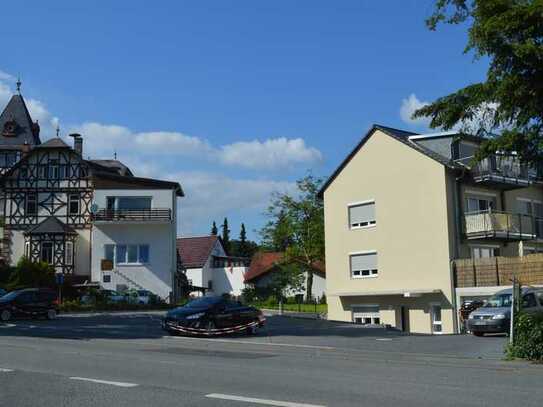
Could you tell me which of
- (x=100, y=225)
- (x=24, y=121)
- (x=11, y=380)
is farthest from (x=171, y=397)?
(x=24, y=121)

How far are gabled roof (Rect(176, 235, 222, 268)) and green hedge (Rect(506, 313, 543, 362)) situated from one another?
5784cm

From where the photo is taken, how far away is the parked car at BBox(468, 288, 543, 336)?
25203 millimetres

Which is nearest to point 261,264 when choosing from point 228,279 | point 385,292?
point 228,279

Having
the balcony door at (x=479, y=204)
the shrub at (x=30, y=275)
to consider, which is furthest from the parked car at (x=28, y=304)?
the balcony door at (x=479, y=204)

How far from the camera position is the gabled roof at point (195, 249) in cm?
7331

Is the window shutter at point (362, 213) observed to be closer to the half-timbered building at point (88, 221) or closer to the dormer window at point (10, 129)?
the half-timbered building at point (88, 221)

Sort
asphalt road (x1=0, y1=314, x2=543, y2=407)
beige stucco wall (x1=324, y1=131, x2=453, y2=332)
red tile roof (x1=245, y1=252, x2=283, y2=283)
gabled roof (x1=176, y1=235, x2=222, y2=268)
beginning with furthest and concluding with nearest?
red tile roof (x1=245, y1=252, x2=283, y2=283) < gabled roof (x1=176, y1=235, x2=222, y2=268) < beige stucco wall (x1=324, y1=131, x2=453, y2=332) < asphalt road (x1=0, y1=314, x2=543, y2=407)

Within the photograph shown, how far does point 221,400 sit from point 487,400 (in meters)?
3.52

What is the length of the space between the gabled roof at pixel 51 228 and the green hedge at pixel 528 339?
4290 centimetres

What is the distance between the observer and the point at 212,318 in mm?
25219

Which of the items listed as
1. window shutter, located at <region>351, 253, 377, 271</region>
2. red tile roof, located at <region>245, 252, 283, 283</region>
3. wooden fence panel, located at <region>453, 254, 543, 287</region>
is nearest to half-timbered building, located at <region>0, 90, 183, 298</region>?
window shutter, located at <region>351, 253, 377, 271</region>

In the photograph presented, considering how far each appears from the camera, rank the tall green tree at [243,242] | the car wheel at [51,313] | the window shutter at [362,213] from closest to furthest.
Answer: the car wheel at [51,313]
the window shutter at [362,213]
the tall green tree at [243,242]

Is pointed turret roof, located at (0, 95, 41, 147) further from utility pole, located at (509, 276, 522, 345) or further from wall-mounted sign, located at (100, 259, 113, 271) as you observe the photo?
utility pole, located at (509, 276, 522, 345)

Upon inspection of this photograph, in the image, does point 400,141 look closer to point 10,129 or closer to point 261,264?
point 261,264
